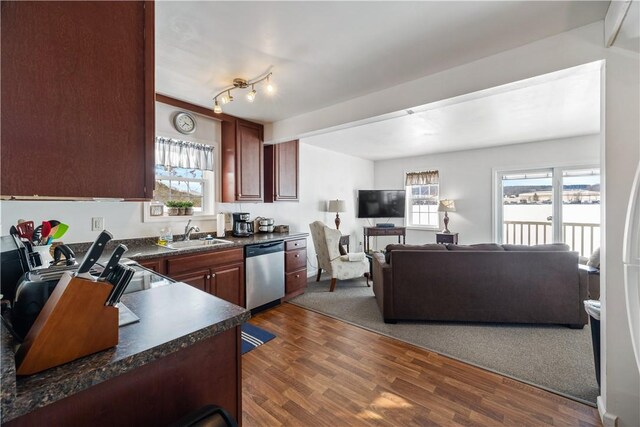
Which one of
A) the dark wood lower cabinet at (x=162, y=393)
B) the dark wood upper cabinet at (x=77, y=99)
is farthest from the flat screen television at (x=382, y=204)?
the dark wood upper cabinet at (x=77, y=99)

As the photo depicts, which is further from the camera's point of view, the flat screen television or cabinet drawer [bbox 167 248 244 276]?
the flat screen television

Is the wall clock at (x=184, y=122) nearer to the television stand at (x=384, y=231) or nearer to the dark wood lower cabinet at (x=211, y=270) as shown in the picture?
the dark wood lower cabinet at (x=211, y=270)

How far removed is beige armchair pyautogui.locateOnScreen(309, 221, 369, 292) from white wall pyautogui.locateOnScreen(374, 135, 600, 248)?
2.62 metres

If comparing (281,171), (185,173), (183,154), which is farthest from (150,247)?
(281,171)

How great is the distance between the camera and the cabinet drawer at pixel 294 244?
3.60 meters

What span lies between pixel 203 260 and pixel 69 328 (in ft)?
6.82

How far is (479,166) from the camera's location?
5.36m

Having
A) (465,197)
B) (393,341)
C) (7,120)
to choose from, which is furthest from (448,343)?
(465,197)

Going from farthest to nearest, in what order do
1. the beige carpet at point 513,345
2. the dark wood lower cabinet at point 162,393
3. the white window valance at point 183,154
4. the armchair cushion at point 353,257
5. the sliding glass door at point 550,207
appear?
the sliding glass door at point 550,207, the armchair cushion at point 353,257, the white window valance at point 183,154, the beige carpet at point 513,345, the dark wood lower cabinet at point 162,393

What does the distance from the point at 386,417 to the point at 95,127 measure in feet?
6.69

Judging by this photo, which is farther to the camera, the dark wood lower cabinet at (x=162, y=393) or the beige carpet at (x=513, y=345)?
the beige carpet at (x=513, y=345)

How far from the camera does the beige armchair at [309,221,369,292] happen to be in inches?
156

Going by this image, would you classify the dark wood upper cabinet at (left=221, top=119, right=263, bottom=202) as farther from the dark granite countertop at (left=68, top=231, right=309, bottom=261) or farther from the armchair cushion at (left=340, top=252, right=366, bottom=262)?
the armchair cushion at (left=340, top=252, right=366, bottom=262)

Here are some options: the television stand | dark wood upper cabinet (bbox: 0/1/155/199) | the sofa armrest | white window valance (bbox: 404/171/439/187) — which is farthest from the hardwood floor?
white window valance (bbox: 404/171/439/187)
